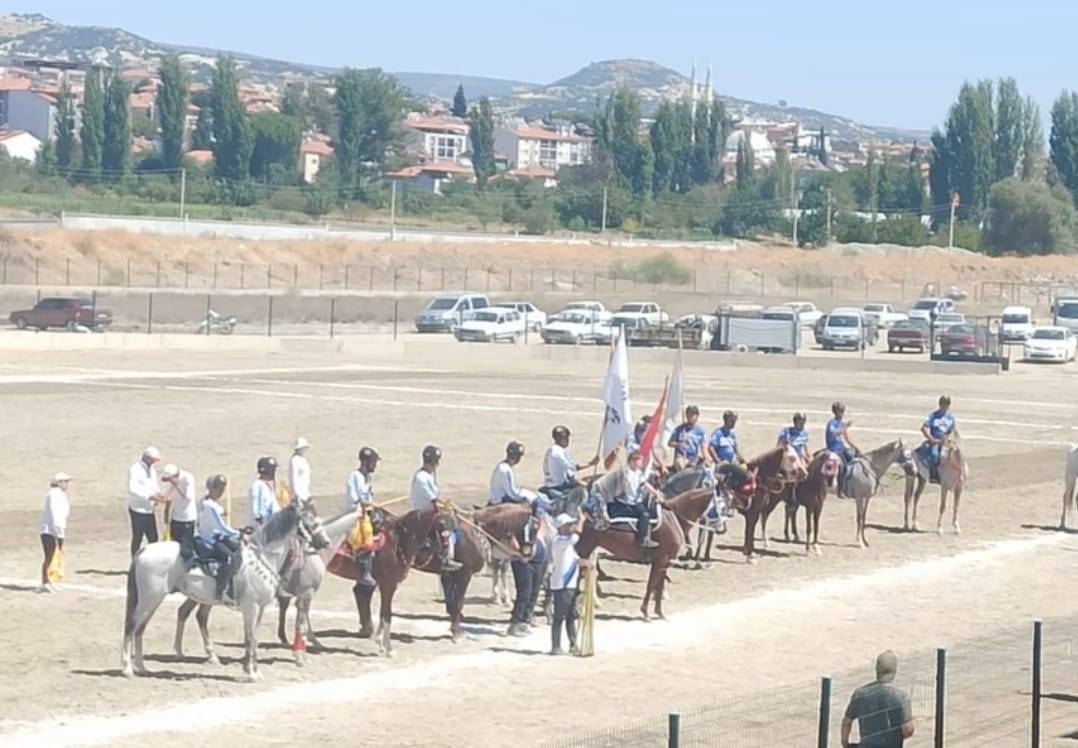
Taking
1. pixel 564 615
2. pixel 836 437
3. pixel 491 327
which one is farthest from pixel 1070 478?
pixel 491 327

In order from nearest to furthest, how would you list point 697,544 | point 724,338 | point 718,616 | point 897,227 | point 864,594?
point 718,616, point 864,594, point 697,544, point 724,338, point 897,227

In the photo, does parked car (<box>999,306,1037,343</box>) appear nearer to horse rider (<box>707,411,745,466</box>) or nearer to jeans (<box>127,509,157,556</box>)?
horse rider (<box>707,411,745,466</box>)

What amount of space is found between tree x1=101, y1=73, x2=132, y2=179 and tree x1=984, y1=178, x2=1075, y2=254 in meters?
70.8

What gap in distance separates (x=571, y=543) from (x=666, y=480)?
481 cm

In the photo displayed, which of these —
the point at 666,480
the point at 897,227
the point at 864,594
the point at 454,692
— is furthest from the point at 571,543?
the point at 897,227

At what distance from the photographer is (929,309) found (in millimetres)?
94312

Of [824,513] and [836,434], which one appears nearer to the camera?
[836,434]

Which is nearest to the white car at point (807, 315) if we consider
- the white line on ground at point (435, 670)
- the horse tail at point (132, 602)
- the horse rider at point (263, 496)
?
the white line on ground at point (435, 670)

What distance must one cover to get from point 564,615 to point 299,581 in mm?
2898

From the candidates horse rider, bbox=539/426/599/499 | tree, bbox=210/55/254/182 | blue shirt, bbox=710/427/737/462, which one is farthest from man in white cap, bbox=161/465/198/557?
tree, bbox=210/55/254/182

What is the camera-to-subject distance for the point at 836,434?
2978cm

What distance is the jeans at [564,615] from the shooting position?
69.1 feet

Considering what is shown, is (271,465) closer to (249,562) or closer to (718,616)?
(249,562)

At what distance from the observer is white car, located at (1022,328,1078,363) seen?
76.0 metres
